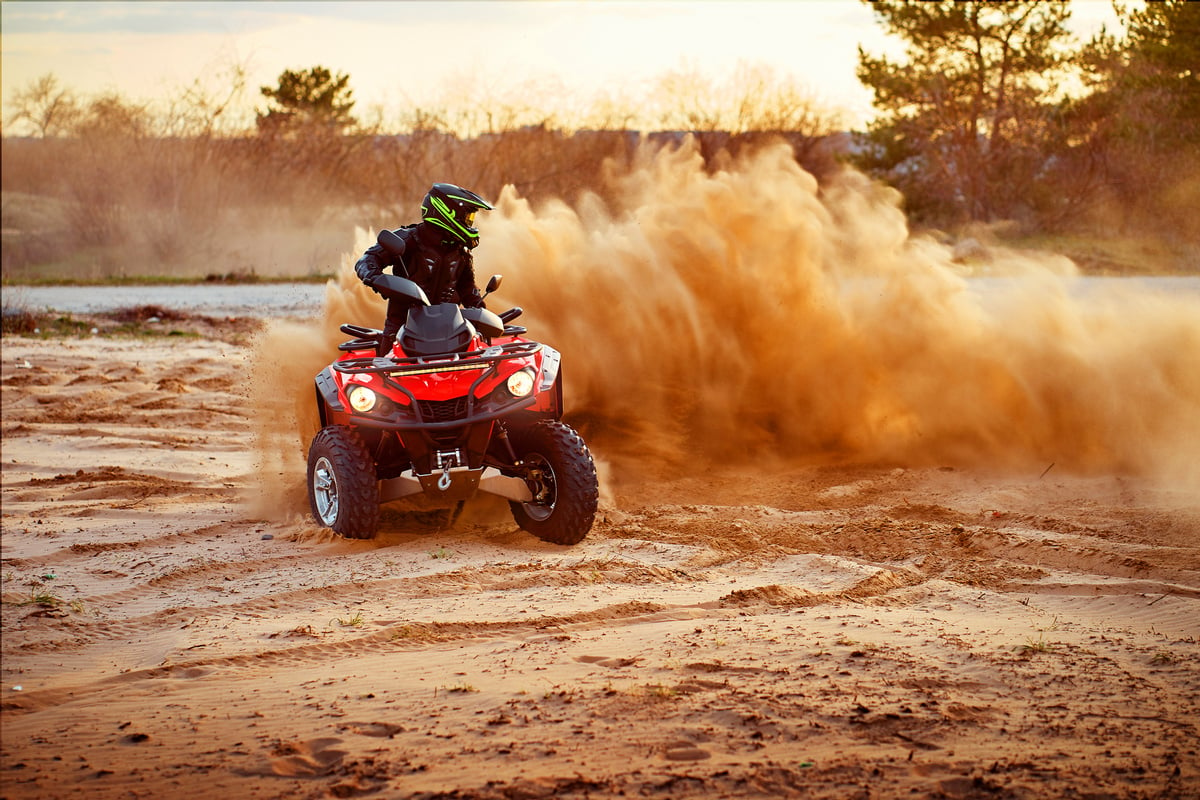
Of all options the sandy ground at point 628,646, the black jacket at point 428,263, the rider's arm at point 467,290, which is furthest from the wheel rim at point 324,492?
the rider's arm at point 467,290

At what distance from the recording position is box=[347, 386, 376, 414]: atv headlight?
7.45 meters

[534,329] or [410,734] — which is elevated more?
[534,329]

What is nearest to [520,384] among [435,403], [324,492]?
[435,403]

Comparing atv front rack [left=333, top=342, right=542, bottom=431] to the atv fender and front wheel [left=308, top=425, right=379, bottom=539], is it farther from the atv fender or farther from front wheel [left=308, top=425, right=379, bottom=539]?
front wheel [left=308, top=425, right=379, bottom=539]

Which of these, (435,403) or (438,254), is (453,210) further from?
(435,403)

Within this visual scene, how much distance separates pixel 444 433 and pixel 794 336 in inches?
182

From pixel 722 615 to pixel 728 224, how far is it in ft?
19.3

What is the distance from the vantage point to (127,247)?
3278 centimetres

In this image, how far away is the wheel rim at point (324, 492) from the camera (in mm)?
7672

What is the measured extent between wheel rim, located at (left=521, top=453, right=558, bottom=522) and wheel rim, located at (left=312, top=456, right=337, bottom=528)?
123 centimetres

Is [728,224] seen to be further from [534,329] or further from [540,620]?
[540,620]

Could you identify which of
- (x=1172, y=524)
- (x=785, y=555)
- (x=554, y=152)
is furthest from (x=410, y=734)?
(x=554, y=152)

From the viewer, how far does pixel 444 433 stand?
24.5ft

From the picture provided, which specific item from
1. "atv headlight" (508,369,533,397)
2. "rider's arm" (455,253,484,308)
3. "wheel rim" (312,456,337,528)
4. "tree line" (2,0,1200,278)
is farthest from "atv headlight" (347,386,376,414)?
"tree line" (2,0,1200,278)
